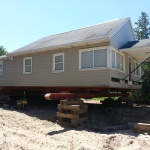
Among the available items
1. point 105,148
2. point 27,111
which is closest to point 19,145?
point 105,148

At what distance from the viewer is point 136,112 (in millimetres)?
13477

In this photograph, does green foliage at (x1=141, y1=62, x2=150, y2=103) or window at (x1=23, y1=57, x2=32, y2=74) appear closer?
window at (x1=23, y1=57, x2=32, y2=74)

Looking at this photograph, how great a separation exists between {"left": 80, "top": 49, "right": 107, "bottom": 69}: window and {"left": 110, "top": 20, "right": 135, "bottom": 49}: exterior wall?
0.86 meters

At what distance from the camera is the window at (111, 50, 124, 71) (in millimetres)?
14000

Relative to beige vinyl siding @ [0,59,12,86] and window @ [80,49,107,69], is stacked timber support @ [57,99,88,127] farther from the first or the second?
beige vinyl siding @ [0,59,12,86]

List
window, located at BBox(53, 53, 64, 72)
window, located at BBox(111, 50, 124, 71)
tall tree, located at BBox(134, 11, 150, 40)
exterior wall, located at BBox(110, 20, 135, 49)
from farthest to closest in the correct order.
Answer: tall tree, located at BBox(134, 11, 150, 40) → window, located at BBox(53, 53, 64, 72) → exterior wall, located at BBox(110, 20, 135, 49) → window, located at BBox(111, 50, 124, 71)

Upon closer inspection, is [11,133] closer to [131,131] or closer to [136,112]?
[131,131]

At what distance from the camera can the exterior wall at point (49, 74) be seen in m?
13.8

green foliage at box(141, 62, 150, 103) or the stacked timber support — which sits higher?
green foliage at box(141, 62, 150, 103)

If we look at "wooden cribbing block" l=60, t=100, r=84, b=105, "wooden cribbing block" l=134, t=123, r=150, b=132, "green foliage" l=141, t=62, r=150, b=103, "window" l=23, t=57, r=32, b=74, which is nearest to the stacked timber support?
"wooden cribbing block" l=60, t=100, r=84, b=105

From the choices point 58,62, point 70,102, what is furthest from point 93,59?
point 70,102

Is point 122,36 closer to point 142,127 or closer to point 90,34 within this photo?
point 90,34

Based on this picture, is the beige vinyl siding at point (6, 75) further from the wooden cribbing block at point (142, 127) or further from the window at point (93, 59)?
the wooden cribbing block at point (142, 127)

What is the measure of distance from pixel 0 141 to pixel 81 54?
8.76m
